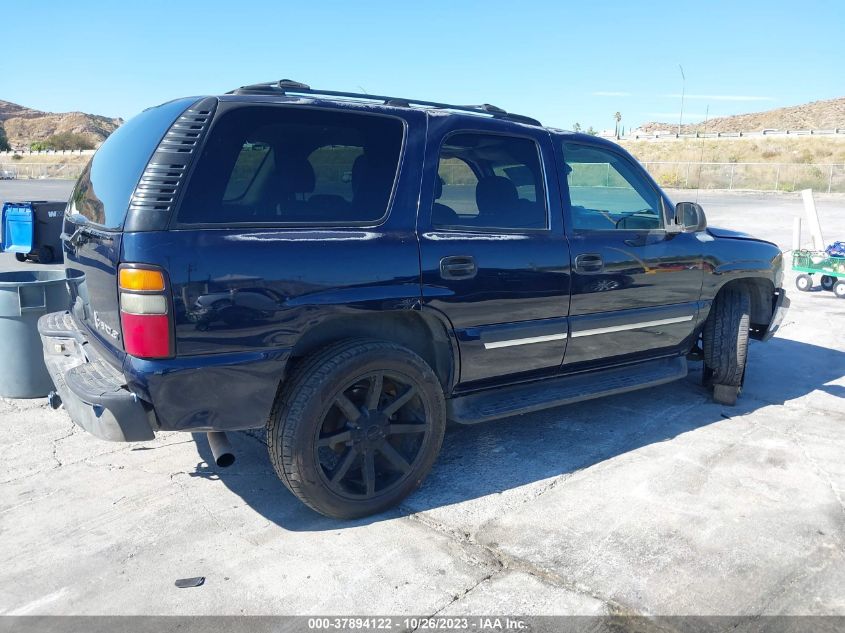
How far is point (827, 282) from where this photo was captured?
9.40 m

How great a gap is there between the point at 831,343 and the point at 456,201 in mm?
5244

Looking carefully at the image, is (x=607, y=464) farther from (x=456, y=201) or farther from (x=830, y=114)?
(x=830, y=114)

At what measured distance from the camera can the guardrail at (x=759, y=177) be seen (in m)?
35.4

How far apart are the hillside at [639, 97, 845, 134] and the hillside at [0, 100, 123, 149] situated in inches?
4417

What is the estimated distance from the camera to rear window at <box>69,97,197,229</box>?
2883 millimetres

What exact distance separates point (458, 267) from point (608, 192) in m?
1.48

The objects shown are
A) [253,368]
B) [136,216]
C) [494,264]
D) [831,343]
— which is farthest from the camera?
[831,343]

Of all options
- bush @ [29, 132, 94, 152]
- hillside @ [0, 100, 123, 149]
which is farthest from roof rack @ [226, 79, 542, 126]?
hillside @ [0, 100, 123, 149]

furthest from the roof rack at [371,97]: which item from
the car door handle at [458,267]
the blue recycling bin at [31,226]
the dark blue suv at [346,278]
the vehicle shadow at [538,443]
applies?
the blue recycling bin at [31,226]

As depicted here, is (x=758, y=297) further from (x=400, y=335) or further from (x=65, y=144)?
(x=65, y=144)

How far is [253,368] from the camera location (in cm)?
289

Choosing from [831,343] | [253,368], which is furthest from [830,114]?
[253,368]


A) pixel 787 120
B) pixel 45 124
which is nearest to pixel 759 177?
pixel 787 120

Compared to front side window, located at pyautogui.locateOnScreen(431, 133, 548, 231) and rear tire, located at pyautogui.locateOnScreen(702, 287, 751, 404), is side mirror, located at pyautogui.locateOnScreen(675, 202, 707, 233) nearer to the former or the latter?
rear tire, located at pyautogui.locateOnScreen(702, 287, 751, 404)
